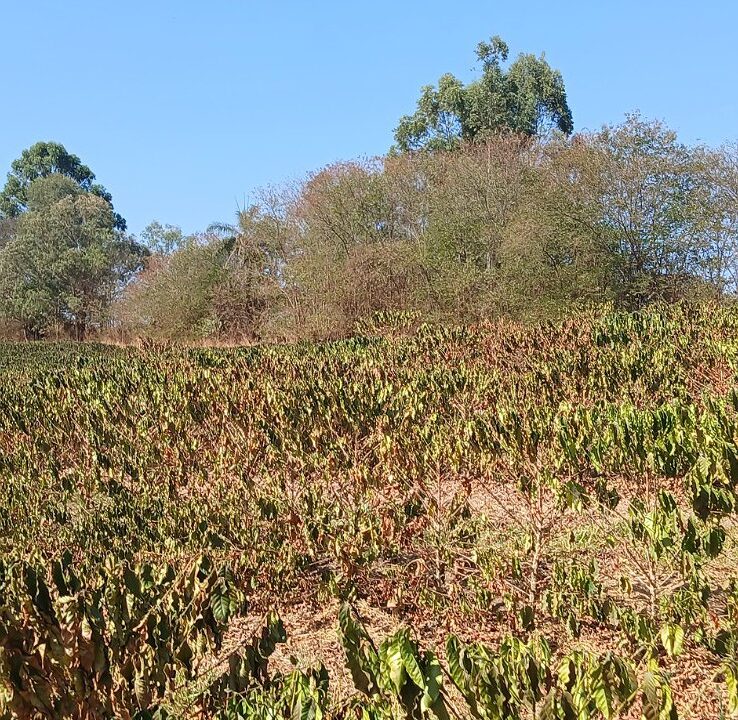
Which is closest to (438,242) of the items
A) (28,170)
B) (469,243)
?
(469,243)

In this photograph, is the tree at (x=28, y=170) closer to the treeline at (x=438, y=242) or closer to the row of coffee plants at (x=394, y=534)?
the treeline at (x=438, y=242)

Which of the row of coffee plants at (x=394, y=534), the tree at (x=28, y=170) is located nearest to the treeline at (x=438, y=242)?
the row of coffee plants at (x=394, y=534)

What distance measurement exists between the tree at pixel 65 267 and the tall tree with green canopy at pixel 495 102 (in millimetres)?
17850

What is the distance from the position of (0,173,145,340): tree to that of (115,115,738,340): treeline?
23.3 ft

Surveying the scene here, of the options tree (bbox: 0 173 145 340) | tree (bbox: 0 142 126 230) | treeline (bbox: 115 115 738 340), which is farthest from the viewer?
tree (bbox: 0 142 126 230)

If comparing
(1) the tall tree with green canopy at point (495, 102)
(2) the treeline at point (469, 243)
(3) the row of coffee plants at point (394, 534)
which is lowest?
(3) the row of coffee plants at point (394, 534)

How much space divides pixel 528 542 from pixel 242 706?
3.15m

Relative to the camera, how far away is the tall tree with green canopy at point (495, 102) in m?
41.9

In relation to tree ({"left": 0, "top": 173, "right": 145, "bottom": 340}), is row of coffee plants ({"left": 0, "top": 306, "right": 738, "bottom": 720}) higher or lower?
lower

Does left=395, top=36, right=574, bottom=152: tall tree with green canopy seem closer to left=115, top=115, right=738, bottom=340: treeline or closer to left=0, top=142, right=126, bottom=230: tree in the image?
left=115, top=115, right=738, bottom=340: treeline

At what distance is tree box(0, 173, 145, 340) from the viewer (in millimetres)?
41219

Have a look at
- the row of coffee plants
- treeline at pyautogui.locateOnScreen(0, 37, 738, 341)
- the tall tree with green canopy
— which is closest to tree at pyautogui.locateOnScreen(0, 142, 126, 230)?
treeline at pyautogui.locateOnScreen(0, 37, 738, 341)

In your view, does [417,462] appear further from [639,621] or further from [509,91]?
[509,91]

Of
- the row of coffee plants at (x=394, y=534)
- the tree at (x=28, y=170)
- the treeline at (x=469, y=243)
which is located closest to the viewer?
the row of coffee plants at (x=394, y=534)
